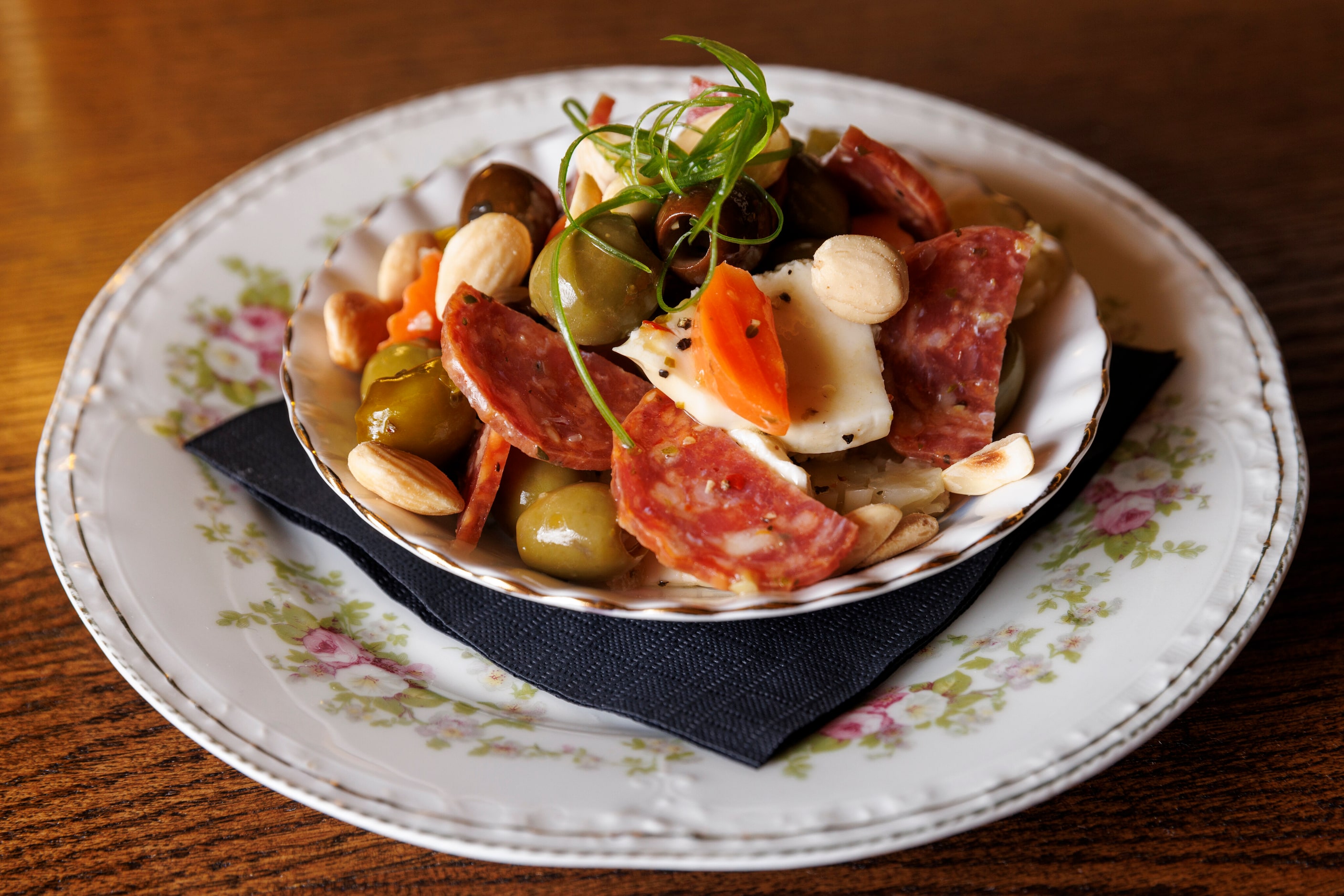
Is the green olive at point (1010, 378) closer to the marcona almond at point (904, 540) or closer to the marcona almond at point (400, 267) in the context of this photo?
the marcona almond at point (904, 540)

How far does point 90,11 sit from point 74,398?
2106 millimetres

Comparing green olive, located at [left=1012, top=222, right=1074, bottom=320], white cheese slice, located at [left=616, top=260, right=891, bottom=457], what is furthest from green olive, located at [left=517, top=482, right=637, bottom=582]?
green olive, located at [left=1012, top=222, right=1074, bottom=320]

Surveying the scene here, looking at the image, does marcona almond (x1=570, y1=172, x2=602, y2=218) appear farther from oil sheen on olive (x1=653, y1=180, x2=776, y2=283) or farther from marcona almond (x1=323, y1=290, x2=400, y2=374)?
marcona almond (x1=323, y1=290, x2=400, y2=374)

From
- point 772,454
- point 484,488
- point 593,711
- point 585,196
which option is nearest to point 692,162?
point 585,196

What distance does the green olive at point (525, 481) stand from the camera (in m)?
1.47

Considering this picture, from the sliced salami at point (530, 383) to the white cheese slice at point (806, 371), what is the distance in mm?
92

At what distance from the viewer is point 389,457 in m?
1.42

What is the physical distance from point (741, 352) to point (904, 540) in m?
0.34

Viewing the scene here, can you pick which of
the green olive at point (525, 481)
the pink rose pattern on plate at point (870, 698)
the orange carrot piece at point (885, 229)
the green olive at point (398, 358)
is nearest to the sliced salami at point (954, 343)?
the orange carrot piece at point (885, 229)

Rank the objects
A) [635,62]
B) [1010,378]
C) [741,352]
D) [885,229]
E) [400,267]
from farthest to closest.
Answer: [635,62] → [400,267] → [885,229] → [1010,378] → [741,352]

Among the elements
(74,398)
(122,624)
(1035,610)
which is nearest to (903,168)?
(1035,610)

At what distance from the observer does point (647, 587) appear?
141cm

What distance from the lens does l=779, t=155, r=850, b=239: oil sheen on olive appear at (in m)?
1.58

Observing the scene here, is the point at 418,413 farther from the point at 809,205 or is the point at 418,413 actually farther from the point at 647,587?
the point at 809,205
